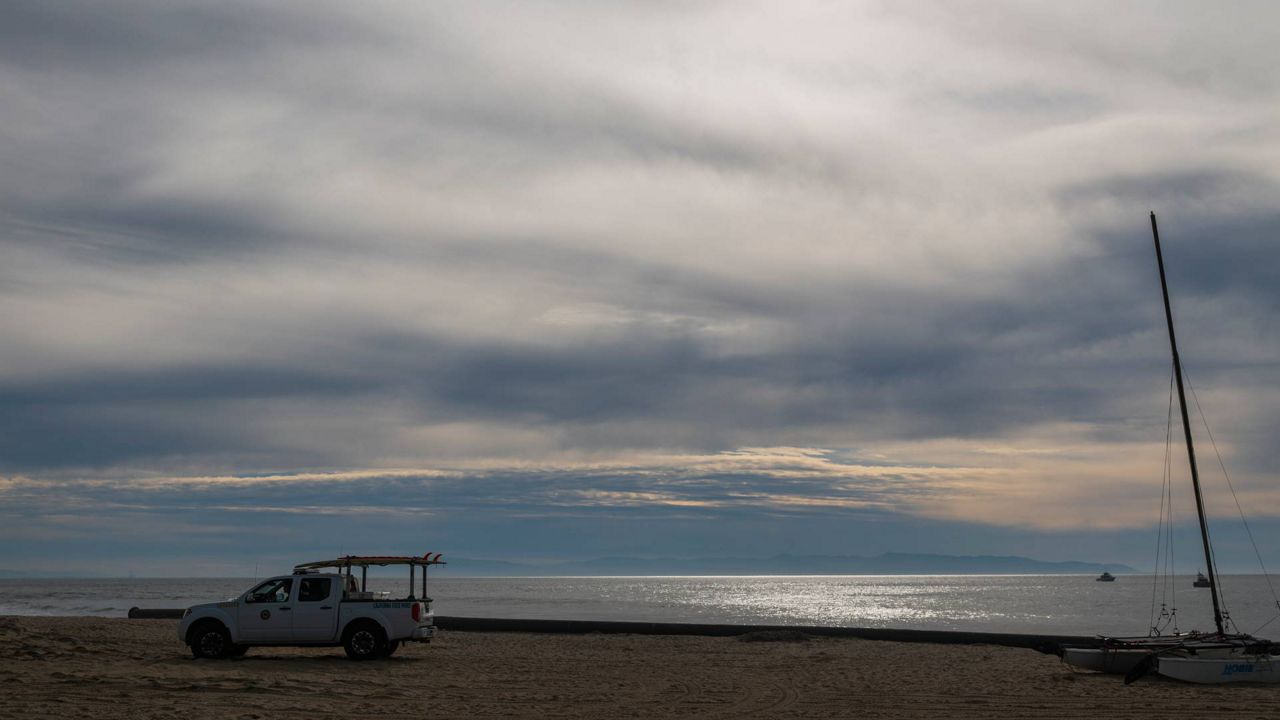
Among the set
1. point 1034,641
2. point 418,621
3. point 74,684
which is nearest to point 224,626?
point 418,621

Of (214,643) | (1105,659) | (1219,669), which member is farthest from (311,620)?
(1219,669)

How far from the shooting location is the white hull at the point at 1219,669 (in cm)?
2284

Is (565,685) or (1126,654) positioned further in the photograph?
(1126,654)

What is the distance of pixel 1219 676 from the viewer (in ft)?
75.0

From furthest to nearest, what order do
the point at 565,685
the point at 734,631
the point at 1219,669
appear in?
the point at 734,631 < the point at 1219,669 < the point at 565,685

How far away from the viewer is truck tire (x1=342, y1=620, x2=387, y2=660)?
78.8 ft

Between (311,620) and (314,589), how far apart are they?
66 cm

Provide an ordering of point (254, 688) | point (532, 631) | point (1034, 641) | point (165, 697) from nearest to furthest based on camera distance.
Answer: point (165, 697) < point (254, 688) < point (1034, 641) < point (532, 631)

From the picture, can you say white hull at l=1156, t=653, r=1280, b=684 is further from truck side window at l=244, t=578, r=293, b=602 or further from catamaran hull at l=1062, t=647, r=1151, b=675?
truck side window at l=244, t=578, r=293, b=602

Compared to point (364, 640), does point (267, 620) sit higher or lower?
higher

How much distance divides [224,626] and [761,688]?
1159 cm

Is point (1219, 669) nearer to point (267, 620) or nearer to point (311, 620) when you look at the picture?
point (311, 620)

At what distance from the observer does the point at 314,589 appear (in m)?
24.3

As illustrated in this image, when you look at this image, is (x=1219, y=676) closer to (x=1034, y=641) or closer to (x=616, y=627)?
(x=1034, y=641)
